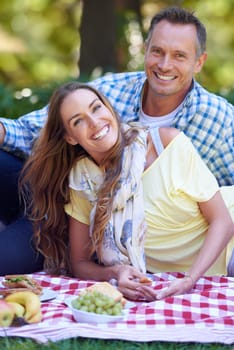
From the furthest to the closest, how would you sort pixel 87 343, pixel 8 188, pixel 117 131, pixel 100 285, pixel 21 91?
pixel 21 91, pixel 8 188, pixel 117 131, pixel 100 285, pixel 87 343

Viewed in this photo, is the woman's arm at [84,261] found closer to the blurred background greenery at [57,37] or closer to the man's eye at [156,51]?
the man's eye at [156,51]

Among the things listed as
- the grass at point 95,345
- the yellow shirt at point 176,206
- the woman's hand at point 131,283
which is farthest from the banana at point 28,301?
the yellow shirt at point 176,206

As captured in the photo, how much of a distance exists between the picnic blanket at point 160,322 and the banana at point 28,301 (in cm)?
5

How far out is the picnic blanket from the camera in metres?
3.32

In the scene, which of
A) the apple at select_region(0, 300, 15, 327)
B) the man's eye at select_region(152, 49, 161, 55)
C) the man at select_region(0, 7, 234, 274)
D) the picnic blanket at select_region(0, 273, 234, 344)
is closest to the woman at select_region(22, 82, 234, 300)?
the picnic blanket at select_region(0, 273, 234, 344)

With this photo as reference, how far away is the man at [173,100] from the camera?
4.39 metres

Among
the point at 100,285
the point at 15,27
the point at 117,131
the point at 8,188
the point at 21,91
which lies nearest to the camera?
the point at 100,285

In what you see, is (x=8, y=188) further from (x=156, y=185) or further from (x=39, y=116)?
(x=156, y=185)

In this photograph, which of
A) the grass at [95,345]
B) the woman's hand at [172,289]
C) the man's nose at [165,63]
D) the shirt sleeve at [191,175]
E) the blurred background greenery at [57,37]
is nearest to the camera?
the grass at [95,345]

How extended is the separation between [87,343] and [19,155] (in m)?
1.69

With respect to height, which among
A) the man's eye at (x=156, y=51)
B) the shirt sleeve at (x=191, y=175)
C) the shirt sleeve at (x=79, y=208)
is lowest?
the shirt sleeve at (x=79, y=208)

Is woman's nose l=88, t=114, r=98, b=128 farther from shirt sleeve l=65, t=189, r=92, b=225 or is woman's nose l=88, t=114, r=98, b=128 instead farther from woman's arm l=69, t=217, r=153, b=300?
woman's arm l=69, t=217, r=153, b=300

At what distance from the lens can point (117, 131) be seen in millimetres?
3984

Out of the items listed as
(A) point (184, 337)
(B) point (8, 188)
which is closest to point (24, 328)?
(A) point (184, 337)
